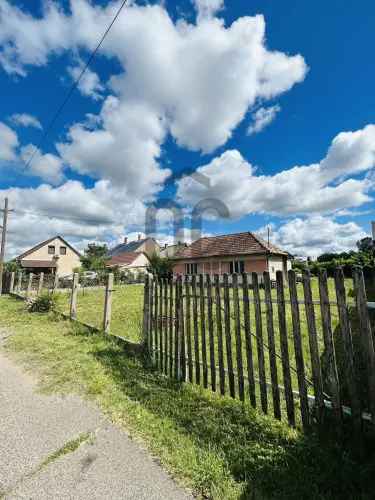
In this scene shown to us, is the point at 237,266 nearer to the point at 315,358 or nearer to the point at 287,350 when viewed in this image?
the point at 287,350

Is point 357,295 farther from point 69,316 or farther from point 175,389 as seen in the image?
point 69,316

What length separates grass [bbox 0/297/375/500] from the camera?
76.9 inches

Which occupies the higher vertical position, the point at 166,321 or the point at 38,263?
the point at 38,263

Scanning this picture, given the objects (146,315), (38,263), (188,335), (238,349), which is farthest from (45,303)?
(38,263)

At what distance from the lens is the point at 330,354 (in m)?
2.40

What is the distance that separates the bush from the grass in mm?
5546

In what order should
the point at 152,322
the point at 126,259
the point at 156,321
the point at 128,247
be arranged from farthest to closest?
the point at 128,247 → the point at 126,259 → the point at 152,322 → the point at 156,321

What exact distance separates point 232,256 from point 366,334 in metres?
22.5

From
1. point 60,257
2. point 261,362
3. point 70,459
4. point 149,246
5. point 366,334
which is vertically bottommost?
point 70,459

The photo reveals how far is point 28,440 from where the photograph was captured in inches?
103

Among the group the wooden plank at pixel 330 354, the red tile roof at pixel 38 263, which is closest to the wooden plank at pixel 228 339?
the wooden plank at pixel 330 354

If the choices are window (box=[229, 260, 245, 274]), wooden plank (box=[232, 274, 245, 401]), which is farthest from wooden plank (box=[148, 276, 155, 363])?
window (box=[229, 260, 245, 274])

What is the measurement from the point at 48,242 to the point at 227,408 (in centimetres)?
4415

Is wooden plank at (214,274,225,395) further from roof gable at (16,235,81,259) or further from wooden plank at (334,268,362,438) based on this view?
roof gable at (16,235,81,259)
